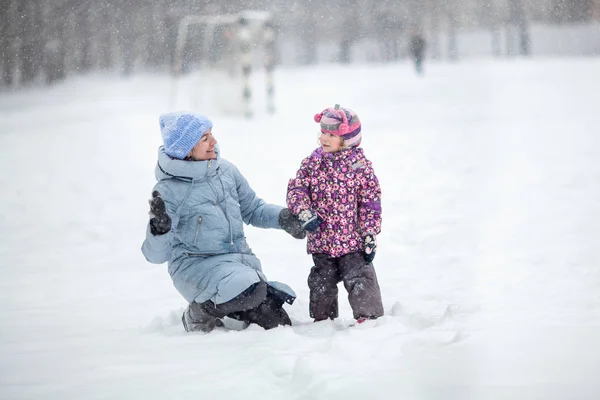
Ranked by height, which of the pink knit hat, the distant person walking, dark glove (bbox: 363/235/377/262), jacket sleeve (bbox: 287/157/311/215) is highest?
the distant person walking

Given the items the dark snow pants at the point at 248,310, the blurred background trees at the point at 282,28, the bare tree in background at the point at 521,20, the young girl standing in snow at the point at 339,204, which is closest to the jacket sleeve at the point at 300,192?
the young girl standing in snow at the point at 339,204

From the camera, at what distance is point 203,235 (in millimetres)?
3914

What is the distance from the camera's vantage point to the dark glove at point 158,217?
Result: 359 centimetres

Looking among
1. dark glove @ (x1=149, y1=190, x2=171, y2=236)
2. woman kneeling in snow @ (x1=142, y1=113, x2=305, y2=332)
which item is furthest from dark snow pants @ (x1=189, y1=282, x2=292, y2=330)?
dark glove @ (x1=149, y1=190, x2=171, y2=236)

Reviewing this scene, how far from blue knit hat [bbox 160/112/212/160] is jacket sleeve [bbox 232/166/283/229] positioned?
40 centimetres

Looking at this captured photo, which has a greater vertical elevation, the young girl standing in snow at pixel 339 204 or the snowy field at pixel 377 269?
the young girl standing in snow at pixel 339 204

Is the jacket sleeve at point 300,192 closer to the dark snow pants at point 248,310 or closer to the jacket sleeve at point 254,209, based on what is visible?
the jacket sleeve at point 254,209

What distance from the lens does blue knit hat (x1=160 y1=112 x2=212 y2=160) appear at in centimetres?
387

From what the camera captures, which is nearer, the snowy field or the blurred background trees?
the snowy field

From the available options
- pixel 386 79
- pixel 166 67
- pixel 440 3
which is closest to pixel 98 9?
pixel 166 67

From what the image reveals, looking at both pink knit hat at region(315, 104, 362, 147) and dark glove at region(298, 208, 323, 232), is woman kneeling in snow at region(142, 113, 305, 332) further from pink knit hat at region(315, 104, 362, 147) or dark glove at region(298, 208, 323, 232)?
pink knit hat at region(315, 104, 362, 147)

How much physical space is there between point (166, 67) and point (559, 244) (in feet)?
123

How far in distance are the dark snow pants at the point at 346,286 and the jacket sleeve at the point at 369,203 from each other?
0.60ft

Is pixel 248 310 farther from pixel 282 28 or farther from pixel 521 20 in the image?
pixel 282 28
